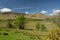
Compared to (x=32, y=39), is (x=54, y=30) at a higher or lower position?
higher

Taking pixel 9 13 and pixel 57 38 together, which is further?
pixel 9 13

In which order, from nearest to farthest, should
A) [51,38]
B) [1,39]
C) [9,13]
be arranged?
[51,38], [1,39], [9,13]

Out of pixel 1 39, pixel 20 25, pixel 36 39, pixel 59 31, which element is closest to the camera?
pixel 59 31

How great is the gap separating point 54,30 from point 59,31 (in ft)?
3.55

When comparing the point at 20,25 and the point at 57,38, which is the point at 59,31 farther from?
the point at 20,25

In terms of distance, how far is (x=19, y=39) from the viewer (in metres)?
30.0

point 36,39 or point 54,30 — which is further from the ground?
point 54,30

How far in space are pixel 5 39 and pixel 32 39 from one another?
4.15 meters

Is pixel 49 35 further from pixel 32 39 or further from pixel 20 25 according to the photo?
pixel 20 25

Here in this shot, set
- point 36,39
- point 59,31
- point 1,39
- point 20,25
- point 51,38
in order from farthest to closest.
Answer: point 20,25 < point 36,39 < point 1,39 < point 59,31 < point 51,38

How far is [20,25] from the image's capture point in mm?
56719

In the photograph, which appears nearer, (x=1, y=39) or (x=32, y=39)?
(x=1, y=39)

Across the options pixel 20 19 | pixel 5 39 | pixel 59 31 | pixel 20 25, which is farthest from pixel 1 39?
pixel 20 19

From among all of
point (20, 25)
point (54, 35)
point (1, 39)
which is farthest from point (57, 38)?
point (20, 25)
